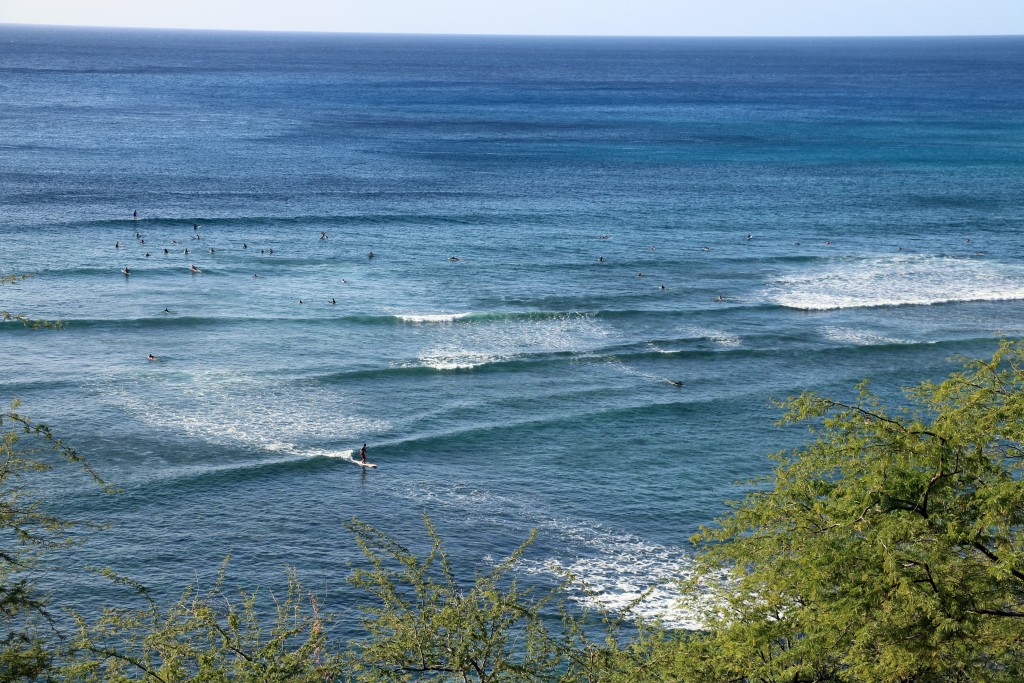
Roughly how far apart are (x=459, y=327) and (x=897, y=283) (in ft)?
117

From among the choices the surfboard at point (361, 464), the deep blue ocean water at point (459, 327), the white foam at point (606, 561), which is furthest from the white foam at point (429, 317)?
the white foam at point (606, 561)

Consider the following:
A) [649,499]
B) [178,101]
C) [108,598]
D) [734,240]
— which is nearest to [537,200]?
[734,240]

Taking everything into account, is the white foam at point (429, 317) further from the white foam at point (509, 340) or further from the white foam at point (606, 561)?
the white foam at point (606, 561)

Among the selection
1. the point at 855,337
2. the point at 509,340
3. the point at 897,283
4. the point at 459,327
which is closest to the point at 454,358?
the point at 509,340

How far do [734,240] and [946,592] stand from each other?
77.5 meters

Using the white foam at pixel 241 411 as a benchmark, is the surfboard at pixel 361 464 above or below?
below

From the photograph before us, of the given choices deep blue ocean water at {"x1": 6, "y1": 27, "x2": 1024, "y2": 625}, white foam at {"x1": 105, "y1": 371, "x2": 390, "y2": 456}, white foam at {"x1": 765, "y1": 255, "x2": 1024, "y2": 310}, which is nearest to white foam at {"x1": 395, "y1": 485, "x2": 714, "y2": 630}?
deep blue ocean water at {"x1": 6, "y1": 27, "x2": 1024, "y2": 625}

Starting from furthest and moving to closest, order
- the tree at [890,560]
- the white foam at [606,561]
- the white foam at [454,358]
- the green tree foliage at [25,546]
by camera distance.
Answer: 1. the white foam at [454,358]
2. the white foam at [606,561]
3. the green tree foliage at [25,546]
4. the tree at [890,560]

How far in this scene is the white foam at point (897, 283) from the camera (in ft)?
259

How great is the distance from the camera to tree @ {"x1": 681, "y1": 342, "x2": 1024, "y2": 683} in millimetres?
20281

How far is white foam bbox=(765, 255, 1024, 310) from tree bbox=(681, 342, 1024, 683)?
5543 centimetres

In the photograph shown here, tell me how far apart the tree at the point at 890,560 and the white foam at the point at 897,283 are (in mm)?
55431

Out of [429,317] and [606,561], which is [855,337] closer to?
[429,317]

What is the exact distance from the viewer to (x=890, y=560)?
19953mm
